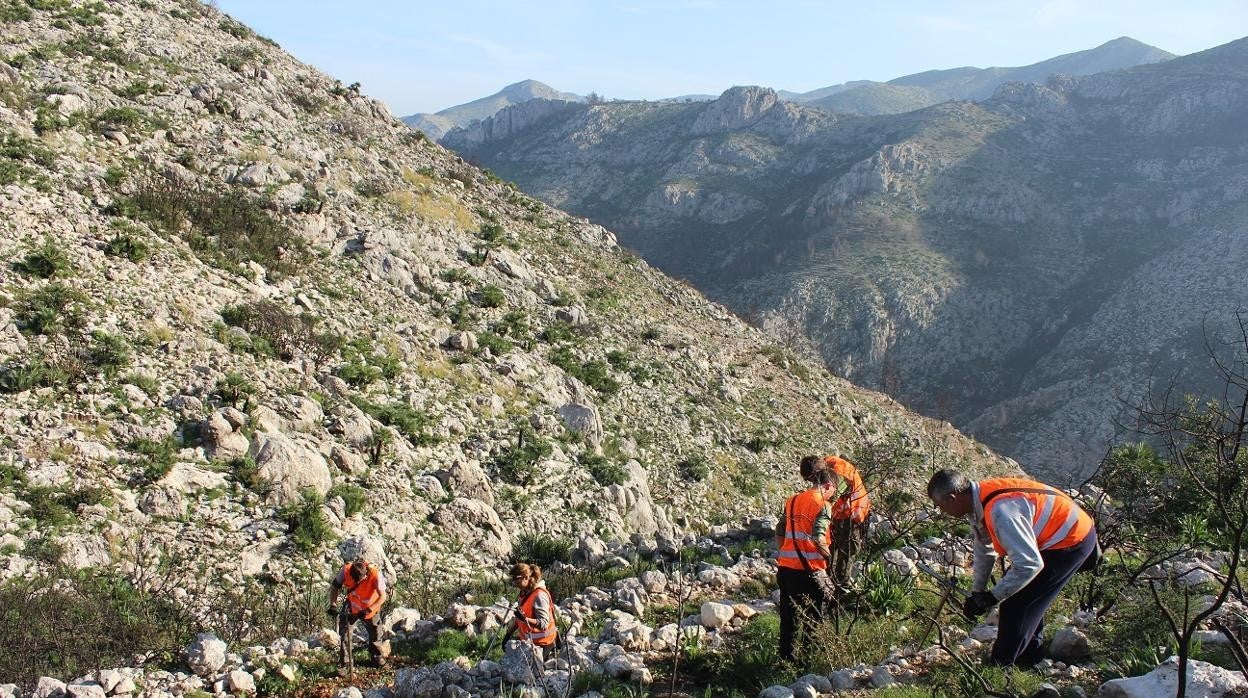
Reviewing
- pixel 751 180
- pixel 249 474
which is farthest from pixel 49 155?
pixel 751 180

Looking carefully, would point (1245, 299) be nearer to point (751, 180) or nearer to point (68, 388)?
point (751, 180)

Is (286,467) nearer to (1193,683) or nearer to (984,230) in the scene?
(1193,683)

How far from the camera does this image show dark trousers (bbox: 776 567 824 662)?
212 inches

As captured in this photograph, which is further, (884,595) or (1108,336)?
(1108,336)

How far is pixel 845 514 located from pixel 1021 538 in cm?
173

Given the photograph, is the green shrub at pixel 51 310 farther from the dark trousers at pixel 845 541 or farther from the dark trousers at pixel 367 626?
the dark trousers at pixel 845 541

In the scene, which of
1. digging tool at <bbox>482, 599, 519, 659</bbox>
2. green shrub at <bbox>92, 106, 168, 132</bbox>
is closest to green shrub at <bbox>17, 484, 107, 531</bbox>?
digging tool at <bbox>482, 599, 519, 659</bbox>

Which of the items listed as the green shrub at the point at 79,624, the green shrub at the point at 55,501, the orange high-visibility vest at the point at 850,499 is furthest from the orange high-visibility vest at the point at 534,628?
the green shrub at the point at 55,501

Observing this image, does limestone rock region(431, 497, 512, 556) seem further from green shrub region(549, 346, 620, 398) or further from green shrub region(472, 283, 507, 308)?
green shrub region(472, 283, 507, 308)

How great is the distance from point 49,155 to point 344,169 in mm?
7426

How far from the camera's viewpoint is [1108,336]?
1759 inches

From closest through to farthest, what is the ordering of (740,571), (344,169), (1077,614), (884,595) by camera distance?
(1077,614), (884,595), (740,571), (344,169)

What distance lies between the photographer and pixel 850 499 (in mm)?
5738

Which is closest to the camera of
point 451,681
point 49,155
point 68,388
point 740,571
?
point 451,681
